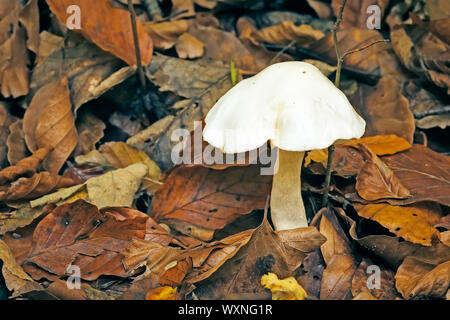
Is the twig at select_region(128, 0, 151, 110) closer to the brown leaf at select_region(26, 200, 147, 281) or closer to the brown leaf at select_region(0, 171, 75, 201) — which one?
the brown leaf at select_region(0, 171, 75, 201)

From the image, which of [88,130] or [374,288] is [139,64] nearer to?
[88,130]

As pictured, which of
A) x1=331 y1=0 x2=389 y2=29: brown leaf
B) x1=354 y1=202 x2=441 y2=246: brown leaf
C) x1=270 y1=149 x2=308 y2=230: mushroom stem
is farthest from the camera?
x1=331 y1=0 x2=389 y2=29: brown leaf

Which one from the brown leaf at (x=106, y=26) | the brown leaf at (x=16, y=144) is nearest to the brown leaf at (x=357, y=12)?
the brown leaf at (x=106, y=26)

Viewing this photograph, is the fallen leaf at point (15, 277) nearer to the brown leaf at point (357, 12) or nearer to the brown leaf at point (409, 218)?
the brown leaf at point (409, 218)

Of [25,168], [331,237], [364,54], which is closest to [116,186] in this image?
[25,168]

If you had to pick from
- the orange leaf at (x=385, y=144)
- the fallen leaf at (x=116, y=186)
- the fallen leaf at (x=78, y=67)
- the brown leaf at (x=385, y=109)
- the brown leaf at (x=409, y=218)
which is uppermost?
the fallen leaf at (x=78, y=67)

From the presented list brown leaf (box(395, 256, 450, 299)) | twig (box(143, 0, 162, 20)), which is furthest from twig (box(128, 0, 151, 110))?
brown leaf (box(395, 256, 450, 299))
